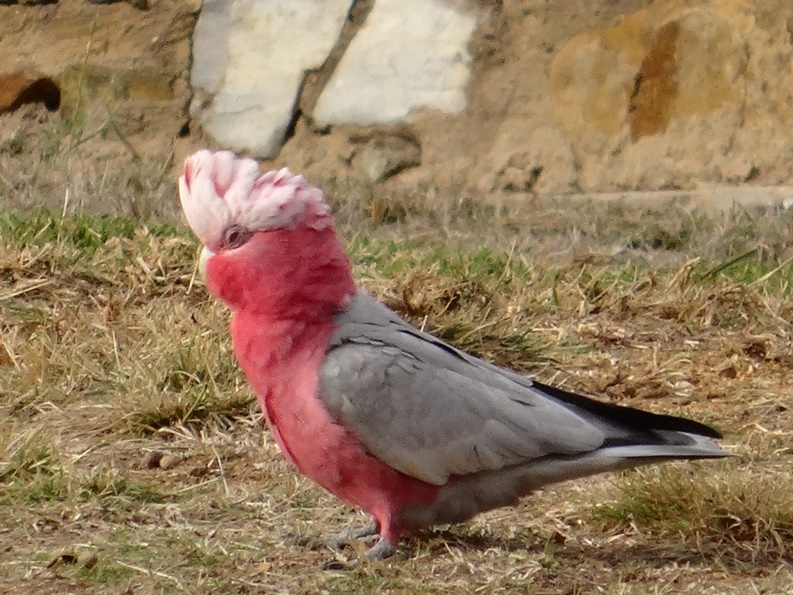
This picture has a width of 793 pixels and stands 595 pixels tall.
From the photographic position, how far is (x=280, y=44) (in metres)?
6.01

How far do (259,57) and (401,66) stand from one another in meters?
0.65

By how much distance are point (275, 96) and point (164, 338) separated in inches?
97.2

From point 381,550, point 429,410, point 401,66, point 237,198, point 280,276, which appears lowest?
point 381,550

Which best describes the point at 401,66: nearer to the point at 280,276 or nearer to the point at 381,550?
the point at 280,276

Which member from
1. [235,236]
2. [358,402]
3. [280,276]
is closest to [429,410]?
[358,402]

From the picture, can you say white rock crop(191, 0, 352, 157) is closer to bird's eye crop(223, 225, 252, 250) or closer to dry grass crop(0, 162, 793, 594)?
dry grass crop(0, 162, 793, 594)

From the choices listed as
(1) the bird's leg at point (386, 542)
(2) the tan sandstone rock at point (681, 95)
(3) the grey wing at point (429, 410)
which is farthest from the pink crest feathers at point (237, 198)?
(2) the tan sandstone rock at point (681, 95)

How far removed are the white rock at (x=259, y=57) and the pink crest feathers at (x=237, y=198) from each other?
3.45 m

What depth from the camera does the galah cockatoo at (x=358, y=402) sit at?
2.58 meters

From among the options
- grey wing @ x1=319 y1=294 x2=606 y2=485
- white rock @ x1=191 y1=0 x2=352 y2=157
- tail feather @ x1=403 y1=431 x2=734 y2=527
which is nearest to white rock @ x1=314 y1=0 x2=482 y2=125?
white rock @ x1=191 y1=0 x2=352 y2=157

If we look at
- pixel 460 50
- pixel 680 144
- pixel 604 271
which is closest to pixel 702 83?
pixel 680 144

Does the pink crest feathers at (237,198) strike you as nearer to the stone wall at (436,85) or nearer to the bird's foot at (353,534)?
the bird's foot at (353,534)

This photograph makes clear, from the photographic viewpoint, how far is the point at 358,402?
2.57 meters

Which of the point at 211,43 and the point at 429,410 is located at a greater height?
the point at 429,410
